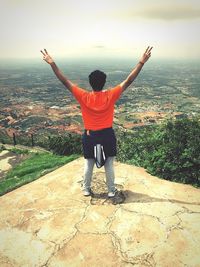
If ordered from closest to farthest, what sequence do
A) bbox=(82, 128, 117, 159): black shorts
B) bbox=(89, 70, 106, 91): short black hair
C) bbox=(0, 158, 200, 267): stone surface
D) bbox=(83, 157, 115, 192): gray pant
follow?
bbox=(0, 158, 200, 267): stone surface < bbox=(89, 70, 106, 91): short black hair < bbox=(82, 128, 117, 159): black shorts < bbox=(83, 157, 115, 192): gray pant

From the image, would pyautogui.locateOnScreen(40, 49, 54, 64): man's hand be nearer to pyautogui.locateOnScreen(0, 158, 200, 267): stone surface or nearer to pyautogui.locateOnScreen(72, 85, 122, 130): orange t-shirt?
pyautogui.locateOnScreen(72, 85, 122, 130): orange t-shirt

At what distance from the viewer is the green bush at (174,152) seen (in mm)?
4164

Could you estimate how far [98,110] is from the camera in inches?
125

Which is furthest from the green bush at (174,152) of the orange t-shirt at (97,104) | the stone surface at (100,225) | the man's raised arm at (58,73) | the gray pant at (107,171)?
the man's raised arm at (58,73)

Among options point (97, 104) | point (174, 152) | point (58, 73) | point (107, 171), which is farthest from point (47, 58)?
point (174, 152)

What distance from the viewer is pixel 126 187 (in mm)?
3854

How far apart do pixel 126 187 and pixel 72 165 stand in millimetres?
1154

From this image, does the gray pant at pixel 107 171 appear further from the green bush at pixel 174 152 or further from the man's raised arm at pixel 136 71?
the green bush at pixel 174 152

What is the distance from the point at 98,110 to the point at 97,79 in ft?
1.05

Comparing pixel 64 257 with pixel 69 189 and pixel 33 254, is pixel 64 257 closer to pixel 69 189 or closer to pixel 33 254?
pixel 33 254

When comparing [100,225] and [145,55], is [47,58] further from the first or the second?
[100,225]

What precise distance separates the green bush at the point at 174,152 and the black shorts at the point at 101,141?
4.07 ft

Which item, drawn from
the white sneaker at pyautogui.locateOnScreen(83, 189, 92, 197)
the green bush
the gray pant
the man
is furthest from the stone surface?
the man

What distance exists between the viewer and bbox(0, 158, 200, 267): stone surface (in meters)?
2.53
